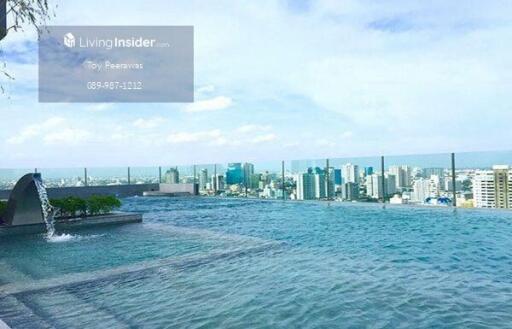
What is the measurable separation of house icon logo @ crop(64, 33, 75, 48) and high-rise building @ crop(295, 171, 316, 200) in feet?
33.0

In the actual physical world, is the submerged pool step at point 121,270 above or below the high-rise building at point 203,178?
below

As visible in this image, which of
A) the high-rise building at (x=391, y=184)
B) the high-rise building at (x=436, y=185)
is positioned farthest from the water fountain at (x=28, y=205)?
the high-rise building at (x=436, y=185)

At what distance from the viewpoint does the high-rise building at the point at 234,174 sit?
786 inches

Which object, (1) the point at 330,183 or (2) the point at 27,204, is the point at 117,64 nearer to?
(2) the point at 27,204

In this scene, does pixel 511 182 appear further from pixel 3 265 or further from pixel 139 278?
pixel 3 265

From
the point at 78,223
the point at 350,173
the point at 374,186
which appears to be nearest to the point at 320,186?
the point at 350,173

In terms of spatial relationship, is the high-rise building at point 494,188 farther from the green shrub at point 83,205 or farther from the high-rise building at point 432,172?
the green shrub at point 83,205

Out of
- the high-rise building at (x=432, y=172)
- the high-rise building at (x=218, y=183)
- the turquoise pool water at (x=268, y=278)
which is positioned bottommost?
the turquoise pool water at (x=268, y=278)

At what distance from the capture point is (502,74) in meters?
9.88

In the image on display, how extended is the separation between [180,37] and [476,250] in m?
8.14

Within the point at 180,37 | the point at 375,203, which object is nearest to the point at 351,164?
the point at 375,203

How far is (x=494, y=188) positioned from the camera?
34.6 feet

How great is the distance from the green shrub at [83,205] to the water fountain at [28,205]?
2.86 feet

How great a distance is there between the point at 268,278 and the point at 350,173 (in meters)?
10.4
